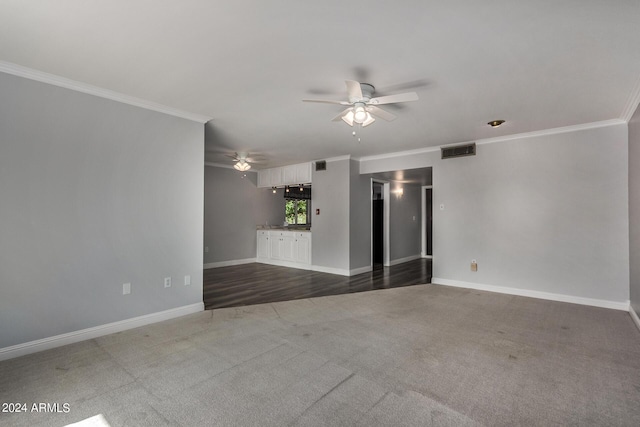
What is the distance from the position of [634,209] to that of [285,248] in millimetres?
6237

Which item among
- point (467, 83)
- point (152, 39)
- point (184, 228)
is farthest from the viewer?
point (184, 228)

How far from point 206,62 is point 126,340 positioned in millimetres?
2807

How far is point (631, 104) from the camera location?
11.5ft

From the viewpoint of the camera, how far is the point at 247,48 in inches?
94.7

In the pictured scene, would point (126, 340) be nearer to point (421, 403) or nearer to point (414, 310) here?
point (421, 403)

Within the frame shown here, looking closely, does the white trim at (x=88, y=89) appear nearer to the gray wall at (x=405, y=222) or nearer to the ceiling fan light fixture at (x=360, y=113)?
the ceiling fan light fixture at (x=360, y=113)

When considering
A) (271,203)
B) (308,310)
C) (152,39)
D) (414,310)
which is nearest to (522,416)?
(414,310)

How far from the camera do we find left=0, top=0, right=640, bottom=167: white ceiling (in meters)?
1.98

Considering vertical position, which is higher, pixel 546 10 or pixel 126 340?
pixel 546 10

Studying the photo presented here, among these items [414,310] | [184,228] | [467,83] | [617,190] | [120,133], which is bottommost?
[414,310]

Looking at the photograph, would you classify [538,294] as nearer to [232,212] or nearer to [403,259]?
[403,259]

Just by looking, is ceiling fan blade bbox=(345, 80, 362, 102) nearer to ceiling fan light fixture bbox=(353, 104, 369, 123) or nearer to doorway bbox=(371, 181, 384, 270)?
ceiling fan light fixture bbox=(353, 104, 369, 123)

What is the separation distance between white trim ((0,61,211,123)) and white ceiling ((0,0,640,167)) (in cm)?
10

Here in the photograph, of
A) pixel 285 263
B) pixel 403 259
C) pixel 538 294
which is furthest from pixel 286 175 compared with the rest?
pixel 538 294
